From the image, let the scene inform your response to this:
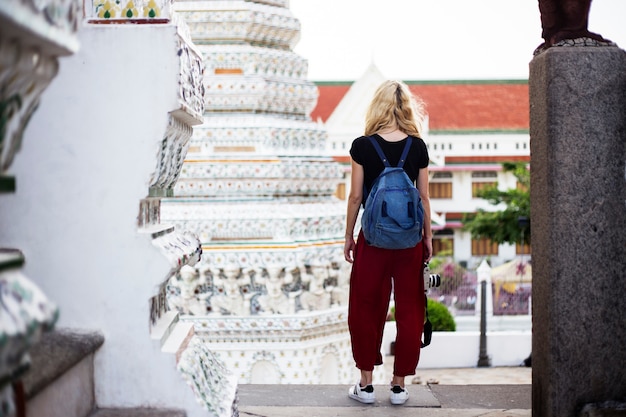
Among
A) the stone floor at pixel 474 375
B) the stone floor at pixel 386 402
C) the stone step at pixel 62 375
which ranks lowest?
the stone floor at pixel 474 375

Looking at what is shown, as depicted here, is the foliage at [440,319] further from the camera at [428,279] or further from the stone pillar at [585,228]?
the stone pillar at [585,228]

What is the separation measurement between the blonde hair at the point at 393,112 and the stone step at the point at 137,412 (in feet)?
5.77

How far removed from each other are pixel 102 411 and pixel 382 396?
1.82 meters

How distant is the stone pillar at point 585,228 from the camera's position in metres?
2.56

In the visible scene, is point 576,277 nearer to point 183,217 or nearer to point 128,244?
point 128,244

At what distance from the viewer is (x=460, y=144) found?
24.4 m

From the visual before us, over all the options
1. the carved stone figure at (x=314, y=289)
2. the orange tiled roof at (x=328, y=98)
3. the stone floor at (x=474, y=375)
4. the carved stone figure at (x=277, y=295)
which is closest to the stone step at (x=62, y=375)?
the carved stone figure at (x=277, y=295)

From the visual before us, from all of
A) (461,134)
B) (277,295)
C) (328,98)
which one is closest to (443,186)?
(461,134)

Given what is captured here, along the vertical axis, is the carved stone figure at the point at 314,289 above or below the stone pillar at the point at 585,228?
below

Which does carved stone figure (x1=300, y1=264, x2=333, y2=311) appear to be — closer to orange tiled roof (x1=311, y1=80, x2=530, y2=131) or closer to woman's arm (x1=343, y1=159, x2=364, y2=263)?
woman's arm (x1=343, y1=159, x2=364, y2=263)

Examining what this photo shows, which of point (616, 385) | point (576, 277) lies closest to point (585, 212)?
point (576, 277)

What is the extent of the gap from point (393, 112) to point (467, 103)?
21986 millimetres

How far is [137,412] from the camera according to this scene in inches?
71.6

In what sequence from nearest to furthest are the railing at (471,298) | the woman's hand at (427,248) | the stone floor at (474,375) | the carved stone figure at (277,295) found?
the woman's hand at (427,248)
the carved stone figure at (277,295)
the stone floor at (474,375)
the railing at (471,298)
